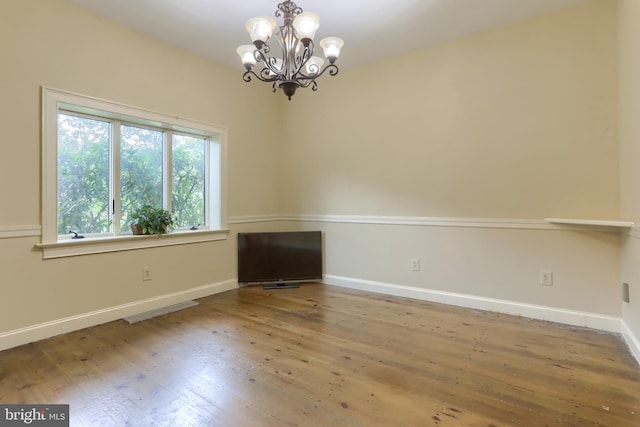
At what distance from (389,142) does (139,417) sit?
3.40m

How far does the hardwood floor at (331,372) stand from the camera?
1629mm

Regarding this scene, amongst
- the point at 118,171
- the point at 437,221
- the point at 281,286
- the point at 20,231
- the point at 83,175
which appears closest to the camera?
the point at 20,231

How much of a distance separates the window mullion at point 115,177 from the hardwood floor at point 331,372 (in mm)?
1012

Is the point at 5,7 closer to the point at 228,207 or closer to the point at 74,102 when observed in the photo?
the point at 74,102

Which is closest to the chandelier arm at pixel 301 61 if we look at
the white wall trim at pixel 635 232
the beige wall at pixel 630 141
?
the beige wall at pixel 630 141

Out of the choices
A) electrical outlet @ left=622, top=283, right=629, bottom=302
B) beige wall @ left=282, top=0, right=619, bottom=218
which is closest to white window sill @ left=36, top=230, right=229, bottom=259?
beige wall @ left=282, top=0, right=619, bottom=218

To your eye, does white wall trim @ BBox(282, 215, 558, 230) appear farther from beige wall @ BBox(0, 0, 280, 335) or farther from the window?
the window

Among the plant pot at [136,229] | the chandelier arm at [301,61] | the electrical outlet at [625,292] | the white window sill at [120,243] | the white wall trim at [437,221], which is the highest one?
the chandelier arm at [301,61]

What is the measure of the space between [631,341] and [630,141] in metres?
1.47

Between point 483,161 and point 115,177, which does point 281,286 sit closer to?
point 115,177

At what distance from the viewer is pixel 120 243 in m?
3.02

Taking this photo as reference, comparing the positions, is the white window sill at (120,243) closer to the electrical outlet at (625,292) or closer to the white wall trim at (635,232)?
the white wall trim at (635,232)

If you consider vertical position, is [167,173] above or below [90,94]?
below

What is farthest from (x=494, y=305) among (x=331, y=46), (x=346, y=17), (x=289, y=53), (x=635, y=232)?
(x=346, y=17)
